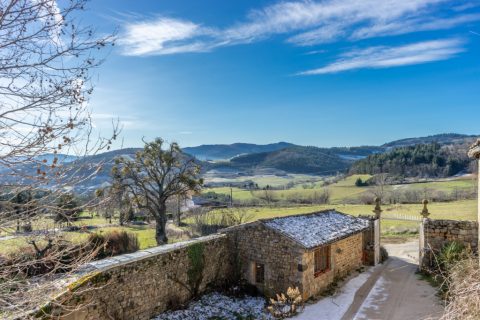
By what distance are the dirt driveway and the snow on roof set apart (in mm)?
2382

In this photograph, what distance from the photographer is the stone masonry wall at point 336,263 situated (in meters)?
15.1

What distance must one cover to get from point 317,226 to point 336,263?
1977mm

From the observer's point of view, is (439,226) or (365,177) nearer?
(439,226)

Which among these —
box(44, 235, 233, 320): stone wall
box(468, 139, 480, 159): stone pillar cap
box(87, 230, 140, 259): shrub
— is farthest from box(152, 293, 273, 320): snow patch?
box(87, 230, 140, 259): shrub

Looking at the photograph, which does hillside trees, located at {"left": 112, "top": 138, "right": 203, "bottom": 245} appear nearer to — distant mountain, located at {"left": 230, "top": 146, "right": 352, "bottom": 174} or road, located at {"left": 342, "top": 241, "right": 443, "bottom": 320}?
road, located at {"left": 342, "top": 241, "right": 443, "bottom": 320}

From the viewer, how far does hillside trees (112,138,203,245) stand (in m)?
25.4

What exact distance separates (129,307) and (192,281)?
10.8ft

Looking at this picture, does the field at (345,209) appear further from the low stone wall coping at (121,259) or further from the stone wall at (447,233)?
the stone wall at (447,233)

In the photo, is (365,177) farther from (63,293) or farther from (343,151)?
(343,151)

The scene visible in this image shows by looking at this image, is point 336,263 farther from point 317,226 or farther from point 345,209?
point 345,209

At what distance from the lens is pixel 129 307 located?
11781 millimetres

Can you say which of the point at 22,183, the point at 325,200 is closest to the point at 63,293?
the point at 22,183

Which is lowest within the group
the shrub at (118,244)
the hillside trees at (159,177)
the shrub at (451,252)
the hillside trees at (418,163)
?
the shrub at (118,244)

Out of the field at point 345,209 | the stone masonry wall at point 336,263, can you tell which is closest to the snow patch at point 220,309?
the stone masonry wall at point 336,263
